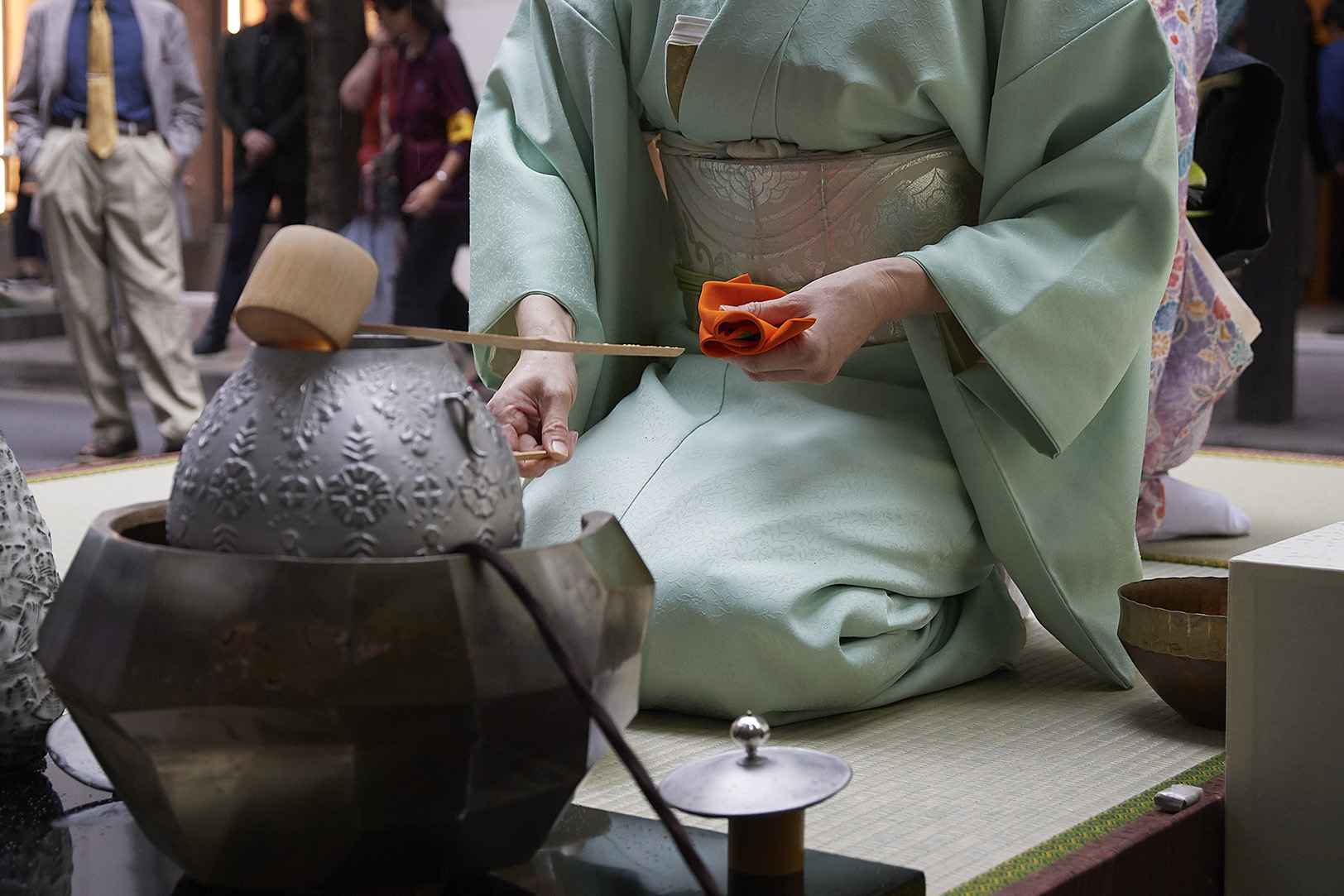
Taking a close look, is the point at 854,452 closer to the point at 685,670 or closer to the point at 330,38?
the point at 685,670

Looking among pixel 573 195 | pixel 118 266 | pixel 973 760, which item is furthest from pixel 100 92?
pixel 973 760

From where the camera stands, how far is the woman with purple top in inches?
179

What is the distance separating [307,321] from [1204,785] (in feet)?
2.97

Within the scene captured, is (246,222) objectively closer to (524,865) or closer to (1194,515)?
(1194,515)

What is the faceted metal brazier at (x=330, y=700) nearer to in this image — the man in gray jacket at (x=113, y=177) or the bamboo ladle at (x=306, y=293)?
the bamboo ladle at (x=306, y=293)

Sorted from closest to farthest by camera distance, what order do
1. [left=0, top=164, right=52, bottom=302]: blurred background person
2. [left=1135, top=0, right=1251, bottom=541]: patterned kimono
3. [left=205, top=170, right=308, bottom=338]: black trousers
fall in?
[left=1135, top=0, right=1251, bottom=541]: patterned kimono < [left=0, top=164, right=52, bottom=302]: blurred background person < [left=205, top=170, right=308, bottom=338]: black trousers

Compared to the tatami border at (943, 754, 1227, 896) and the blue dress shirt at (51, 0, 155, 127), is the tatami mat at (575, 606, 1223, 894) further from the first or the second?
the blue dress shirt at (51, 0, 155, 127)

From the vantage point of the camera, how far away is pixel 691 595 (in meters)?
1.46

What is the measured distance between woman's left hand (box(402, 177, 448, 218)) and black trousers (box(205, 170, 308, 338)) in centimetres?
49

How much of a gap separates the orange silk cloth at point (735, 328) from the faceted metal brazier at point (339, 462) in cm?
53

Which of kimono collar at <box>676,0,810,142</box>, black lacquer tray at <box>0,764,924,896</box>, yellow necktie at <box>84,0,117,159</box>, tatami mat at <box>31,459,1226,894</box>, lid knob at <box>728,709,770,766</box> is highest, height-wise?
yellow necktie at <box>84,0,117,159</box>

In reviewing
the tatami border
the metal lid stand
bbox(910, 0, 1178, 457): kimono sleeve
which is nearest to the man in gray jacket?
bbox(910, 0, 1178, 457): kimono sleeve

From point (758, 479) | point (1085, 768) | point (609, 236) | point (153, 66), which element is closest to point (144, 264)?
point (153, 66)

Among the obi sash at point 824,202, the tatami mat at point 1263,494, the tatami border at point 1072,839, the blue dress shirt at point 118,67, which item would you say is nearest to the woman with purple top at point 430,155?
the blue dress shirt at point 118,67
